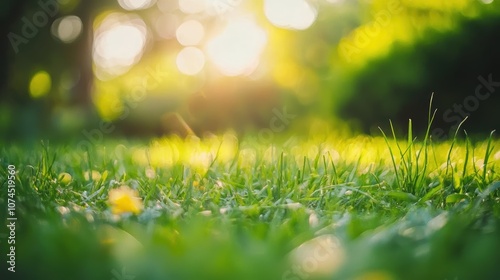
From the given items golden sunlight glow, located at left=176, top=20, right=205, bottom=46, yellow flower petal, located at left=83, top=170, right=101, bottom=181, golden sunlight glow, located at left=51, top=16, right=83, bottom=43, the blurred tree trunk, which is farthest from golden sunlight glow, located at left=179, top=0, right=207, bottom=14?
yellow flower petal, located at left=83, top=170, right=101, bottom=181

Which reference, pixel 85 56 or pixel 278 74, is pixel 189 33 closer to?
pixel 85 56

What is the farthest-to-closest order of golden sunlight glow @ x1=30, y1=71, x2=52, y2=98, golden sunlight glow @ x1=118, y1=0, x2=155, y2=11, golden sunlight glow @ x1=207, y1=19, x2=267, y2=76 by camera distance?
1. golden sunlight glow @ x1=118, y1=0, x2=155, y2=11
2. golden sunlight glow @ x1=30, y1=71, x2=52, y2=98
3. golden sunlight glow @ x1=207, y1=19, x2=267, y2=76

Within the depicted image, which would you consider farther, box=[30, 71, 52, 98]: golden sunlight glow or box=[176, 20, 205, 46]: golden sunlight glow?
box=[176, 20, 205, 46]: golden sunlight glow

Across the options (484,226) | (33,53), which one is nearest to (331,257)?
(484,226)

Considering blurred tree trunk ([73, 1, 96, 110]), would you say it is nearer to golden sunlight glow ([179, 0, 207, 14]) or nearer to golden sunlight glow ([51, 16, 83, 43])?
golden sunlight glow ([51, 16, 83, 43])

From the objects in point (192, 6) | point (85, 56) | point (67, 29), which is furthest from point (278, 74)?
point (192, 6)

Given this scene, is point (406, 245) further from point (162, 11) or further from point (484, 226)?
point (162, 11)
